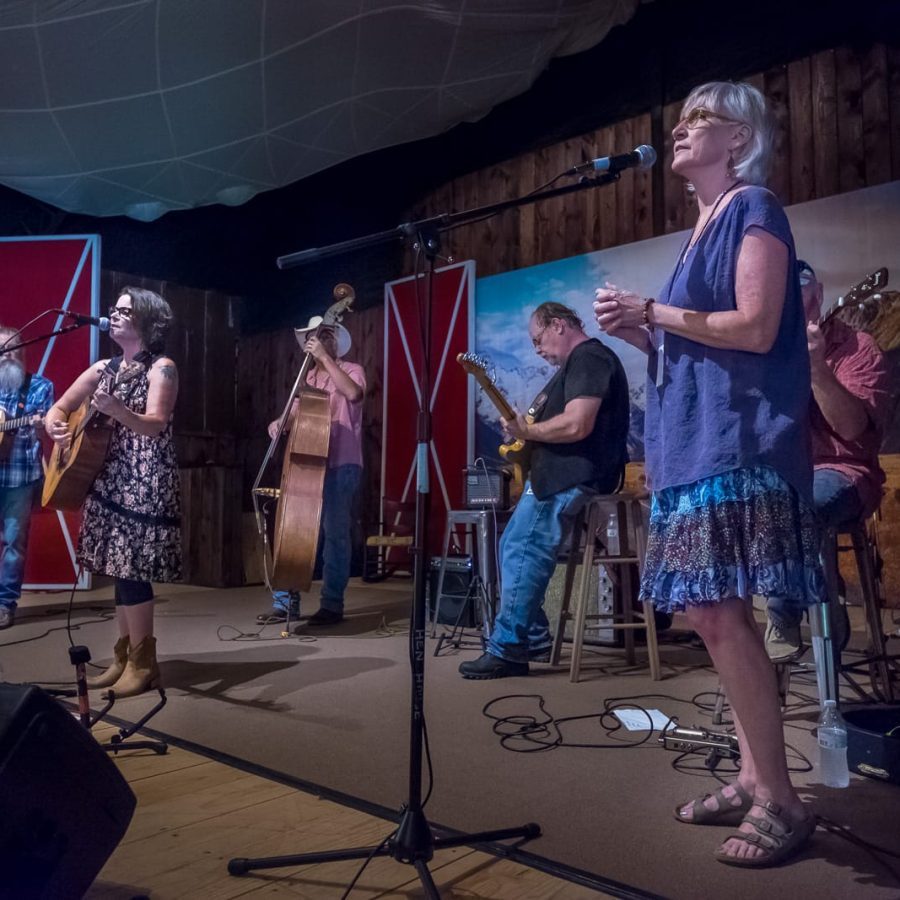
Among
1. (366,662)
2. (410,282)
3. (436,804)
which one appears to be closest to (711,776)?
(436,804)

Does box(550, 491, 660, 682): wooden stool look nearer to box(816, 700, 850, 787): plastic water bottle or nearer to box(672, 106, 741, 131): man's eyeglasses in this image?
box(816, 700, 850, 787): plastic water bottle

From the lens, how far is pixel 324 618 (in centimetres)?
474

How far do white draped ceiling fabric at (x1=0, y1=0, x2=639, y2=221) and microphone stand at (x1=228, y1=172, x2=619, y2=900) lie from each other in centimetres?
323

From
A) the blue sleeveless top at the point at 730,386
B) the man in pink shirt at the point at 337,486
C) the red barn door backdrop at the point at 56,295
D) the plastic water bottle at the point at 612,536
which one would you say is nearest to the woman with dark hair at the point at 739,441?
the blue sleeveless top at the point at 730,386

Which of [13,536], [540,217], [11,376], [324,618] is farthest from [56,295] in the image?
[540,217]

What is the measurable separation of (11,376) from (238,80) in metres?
2.30

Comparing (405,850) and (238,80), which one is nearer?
(405,850)

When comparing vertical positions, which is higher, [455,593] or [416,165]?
[416,165]

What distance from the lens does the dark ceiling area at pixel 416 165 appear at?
5.59 meters

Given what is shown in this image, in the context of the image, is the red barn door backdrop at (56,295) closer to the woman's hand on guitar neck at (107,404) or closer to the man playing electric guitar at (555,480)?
the woman's hand on guitar neck at (107,404)

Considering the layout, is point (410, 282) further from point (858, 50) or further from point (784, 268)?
point (784, 268)

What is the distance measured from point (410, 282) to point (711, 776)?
20.0 feet

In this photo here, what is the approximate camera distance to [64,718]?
3.99 ft

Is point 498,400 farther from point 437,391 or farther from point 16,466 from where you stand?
point 437,391
